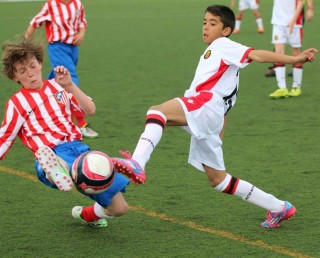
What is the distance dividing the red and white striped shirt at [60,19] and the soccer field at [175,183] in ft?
1.52

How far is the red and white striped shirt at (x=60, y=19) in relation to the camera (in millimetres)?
9812

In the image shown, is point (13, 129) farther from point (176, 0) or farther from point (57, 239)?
point (176, 0)

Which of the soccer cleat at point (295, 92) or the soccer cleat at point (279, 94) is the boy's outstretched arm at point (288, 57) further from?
the soccer cleat at point (295, 92)

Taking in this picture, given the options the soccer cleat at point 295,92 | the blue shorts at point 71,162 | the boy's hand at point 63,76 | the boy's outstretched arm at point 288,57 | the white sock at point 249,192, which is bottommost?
the soccer cleat at point 295,92

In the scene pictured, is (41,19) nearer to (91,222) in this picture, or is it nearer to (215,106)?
(91,222)

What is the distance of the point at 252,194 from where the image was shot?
19.9 ft

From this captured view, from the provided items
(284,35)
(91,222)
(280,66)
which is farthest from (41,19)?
(91,222)

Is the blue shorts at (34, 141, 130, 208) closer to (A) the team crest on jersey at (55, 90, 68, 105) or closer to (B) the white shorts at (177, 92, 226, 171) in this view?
(A) the team crest on jersey at (55, 90, 68, 105)

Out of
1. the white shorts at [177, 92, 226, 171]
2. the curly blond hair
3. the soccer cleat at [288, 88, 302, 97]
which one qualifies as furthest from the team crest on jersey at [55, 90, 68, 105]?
the soccer cleat at [288, 88, 302, 97]

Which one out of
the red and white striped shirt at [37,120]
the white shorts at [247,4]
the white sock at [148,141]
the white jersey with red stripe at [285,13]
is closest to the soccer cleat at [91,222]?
the red and white striped shirt at [37,120]

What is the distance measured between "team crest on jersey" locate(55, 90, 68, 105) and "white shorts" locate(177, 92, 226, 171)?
0.82m

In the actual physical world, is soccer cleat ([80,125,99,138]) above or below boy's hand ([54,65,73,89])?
below

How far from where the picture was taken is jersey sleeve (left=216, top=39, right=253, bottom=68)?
5855mm

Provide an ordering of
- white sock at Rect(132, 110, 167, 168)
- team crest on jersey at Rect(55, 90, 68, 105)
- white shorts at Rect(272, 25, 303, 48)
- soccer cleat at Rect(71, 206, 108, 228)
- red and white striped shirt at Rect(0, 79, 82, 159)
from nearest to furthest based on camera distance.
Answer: white sock at Rect(132, 110, 167, 168) < red and white striped shirt at Rect(0, 79, 82, 159) < team crest on jersey at Rect(55, 90, 68, 105) < soccer cleat at Rect(71, 206, 108, 228) < white shorts at Rect(272, 25, 303, 48)
